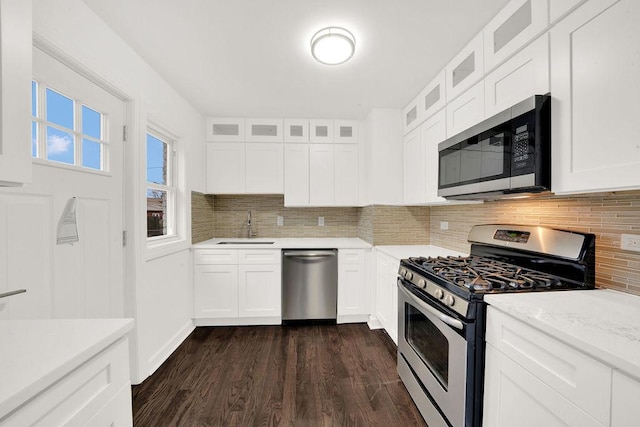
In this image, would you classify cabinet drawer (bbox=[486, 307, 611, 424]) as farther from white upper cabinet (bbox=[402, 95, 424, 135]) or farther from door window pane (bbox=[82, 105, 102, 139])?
door window pane (bbox=[82, 105, 102, 139])

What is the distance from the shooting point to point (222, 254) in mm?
2963

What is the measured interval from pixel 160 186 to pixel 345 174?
202 centimetres

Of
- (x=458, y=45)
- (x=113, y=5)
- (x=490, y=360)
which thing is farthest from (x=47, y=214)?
(x=458, y=45)

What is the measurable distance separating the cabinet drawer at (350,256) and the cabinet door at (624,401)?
2.34 m

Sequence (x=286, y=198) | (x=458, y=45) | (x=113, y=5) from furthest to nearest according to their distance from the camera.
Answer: (x=286, y=198) → (x=458, y=45) → (x=113, y=5)

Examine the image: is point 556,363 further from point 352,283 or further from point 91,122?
point 91,122

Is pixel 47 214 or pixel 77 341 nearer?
pixel 77 341

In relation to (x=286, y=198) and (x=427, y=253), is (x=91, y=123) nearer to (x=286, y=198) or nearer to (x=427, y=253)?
(x=286, y=198)

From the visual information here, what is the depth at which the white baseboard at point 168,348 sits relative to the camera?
7.10 ft

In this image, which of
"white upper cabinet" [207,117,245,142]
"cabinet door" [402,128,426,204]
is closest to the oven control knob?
"cabinet door" [402,128,426,204]

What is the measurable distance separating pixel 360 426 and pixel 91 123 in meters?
2.48

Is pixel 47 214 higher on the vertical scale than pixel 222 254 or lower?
higher

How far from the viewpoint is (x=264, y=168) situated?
11.0 feet

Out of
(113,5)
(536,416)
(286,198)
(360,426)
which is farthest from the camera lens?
(286,198)
